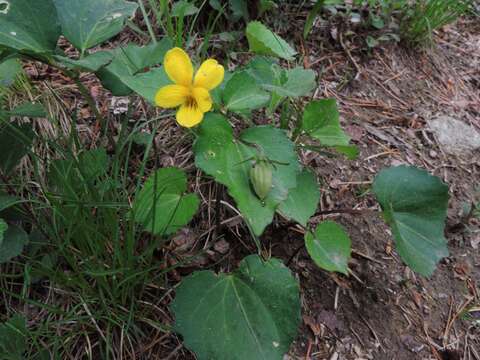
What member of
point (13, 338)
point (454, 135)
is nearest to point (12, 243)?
point (13, 338)

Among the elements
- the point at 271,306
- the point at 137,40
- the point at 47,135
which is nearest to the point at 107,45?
the point at 137,40

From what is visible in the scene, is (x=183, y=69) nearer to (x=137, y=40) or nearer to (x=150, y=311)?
(x=150, y=311)

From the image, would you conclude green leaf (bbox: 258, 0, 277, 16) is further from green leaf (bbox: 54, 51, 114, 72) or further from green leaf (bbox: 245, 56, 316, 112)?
green leaf (bbox: 54, 51, 114, 72)

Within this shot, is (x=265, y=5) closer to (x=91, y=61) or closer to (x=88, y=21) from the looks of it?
(x=88, y=21)

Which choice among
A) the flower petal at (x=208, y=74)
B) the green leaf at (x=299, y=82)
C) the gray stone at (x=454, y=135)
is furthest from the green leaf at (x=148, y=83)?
the gray stone at (x=454, y=135)

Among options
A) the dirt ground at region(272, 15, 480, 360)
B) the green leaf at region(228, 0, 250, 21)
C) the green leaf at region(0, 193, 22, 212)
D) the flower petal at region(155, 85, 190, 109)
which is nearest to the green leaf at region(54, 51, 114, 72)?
the flower petal at region(155, 85, 190, 109)

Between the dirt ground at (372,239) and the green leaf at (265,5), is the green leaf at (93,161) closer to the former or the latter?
the dirt ground at (372,239)
